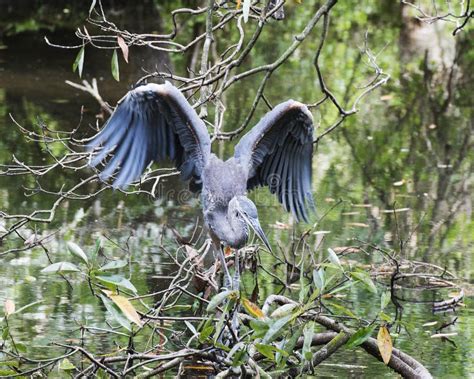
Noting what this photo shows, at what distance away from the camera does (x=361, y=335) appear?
4.80 m

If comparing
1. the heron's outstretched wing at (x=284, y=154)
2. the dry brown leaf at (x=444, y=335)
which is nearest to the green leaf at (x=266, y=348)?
the heron's outstretched wing at (x=284, y=154)

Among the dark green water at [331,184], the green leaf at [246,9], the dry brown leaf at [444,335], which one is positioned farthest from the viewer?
the dark green water at [331,184]

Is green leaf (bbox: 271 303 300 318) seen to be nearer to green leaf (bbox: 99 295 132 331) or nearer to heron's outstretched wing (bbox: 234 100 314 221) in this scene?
green leaf (bbox: 99 295 132 331)

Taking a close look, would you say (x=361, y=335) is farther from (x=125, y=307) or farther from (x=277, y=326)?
(x=125, y=307)

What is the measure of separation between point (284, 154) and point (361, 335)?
145 centimetres

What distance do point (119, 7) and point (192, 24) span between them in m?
1.72

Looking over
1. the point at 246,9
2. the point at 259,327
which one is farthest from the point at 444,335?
the point at 246,9

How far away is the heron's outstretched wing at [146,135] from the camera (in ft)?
17.8

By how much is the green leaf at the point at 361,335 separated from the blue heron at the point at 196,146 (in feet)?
2.75

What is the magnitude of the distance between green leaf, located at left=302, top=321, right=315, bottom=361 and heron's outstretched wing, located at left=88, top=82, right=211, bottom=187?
4.35 ft

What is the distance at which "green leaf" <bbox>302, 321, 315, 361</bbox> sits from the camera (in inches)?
179

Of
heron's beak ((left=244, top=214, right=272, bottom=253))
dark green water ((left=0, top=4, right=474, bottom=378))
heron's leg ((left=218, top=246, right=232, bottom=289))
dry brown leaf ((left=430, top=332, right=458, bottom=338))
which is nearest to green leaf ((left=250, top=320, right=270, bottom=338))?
heron's beak ((left=244, top=214, right=272, bottom=253))

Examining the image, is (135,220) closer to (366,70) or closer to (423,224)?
(423,224)

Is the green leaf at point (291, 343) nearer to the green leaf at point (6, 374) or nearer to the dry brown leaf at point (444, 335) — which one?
the green leaf at point (6, 374)
